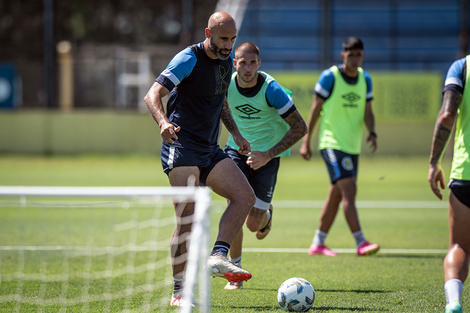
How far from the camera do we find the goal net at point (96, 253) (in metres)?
4.27

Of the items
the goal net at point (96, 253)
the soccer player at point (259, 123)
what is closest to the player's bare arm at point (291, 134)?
the soccer player at point (259, 123)

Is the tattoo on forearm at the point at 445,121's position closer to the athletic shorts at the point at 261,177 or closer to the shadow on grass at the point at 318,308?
the shadow on grass at the point at 318,308

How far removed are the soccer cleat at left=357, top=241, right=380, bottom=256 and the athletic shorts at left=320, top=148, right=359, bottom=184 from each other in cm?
87

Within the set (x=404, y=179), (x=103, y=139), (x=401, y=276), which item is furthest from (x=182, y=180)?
(x=103, y=139)

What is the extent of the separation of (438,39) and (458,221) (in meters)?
27.0

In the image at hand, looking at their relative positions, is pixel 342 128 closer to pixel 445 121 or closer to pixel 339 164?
pixel 339 164

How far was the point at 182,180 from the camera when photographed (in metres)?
5.68

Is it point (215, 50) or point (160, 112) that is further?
point (215, 50)

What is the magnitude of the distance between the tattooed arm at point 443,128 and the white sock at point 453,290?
67cm

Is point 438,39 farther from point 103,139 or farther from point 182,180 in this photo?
point 182,180

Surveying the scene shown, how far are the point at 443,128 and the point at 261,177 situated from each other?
254 cm

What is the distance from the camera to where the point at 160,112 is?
5.27 metres

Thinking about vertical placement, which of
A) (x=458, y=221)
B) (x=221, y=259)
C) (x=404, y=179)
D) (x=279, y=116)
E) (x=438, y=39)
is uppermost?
(x=438, y=39)

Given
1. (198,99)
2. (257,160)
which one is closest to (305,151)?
(257,160)
